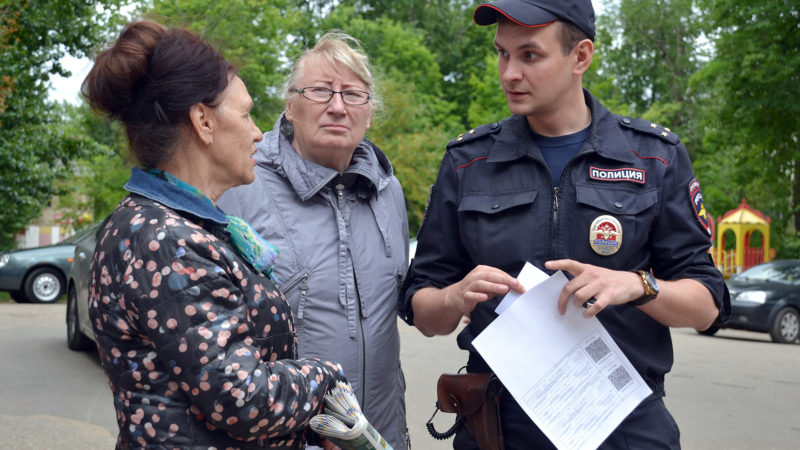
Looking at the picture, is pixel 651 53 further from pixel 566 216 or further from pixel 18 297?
pixel 566 216

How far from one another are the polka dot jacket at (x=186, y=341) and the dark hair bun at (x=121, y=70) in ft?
0.84

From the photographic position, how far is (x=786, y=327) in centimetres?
1428

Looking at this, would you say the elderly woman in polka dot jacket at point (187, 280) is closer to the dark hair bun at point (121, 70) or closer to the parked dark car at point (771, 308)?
the dark hair bun at point (121, 70)

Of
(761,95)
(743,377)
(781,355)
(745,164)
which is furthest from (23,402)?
(745,164)

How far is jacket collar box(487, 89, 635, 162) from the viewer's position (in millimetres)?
2438

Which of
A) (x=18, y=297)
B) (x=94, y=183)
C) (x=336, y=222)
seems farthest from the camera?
(x=94, y=183)

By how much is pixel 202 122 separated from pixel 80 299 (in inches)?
307

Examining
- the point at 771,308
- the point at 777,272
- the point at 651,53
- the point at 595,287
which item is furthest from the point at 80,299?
the point at 651,53

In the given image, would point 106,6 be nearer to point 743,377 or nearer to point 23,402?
point 23,402

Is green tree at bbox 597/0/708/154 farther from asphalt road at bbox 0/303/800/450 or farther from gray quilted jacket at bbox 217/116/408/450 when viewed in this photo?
gray quilted jacket at bbox 217/116/408/450

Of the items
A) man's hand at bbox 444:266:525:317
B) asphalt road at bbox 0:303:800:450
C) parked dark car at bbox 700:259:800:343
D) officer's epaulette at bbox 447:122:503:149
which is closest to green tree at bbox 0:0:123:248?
asphalt road at bbox 0:303:800:450

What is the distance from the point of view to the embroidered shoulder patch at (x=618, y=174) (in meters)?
2.39

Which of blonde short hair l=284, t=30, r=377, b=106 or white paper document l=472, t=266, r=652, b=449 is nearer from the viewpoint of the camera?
white paper document l=472, t=266, r=652, b=449

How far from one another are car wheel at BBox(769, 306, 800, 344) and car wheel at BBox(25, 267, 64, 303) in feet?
43.0
